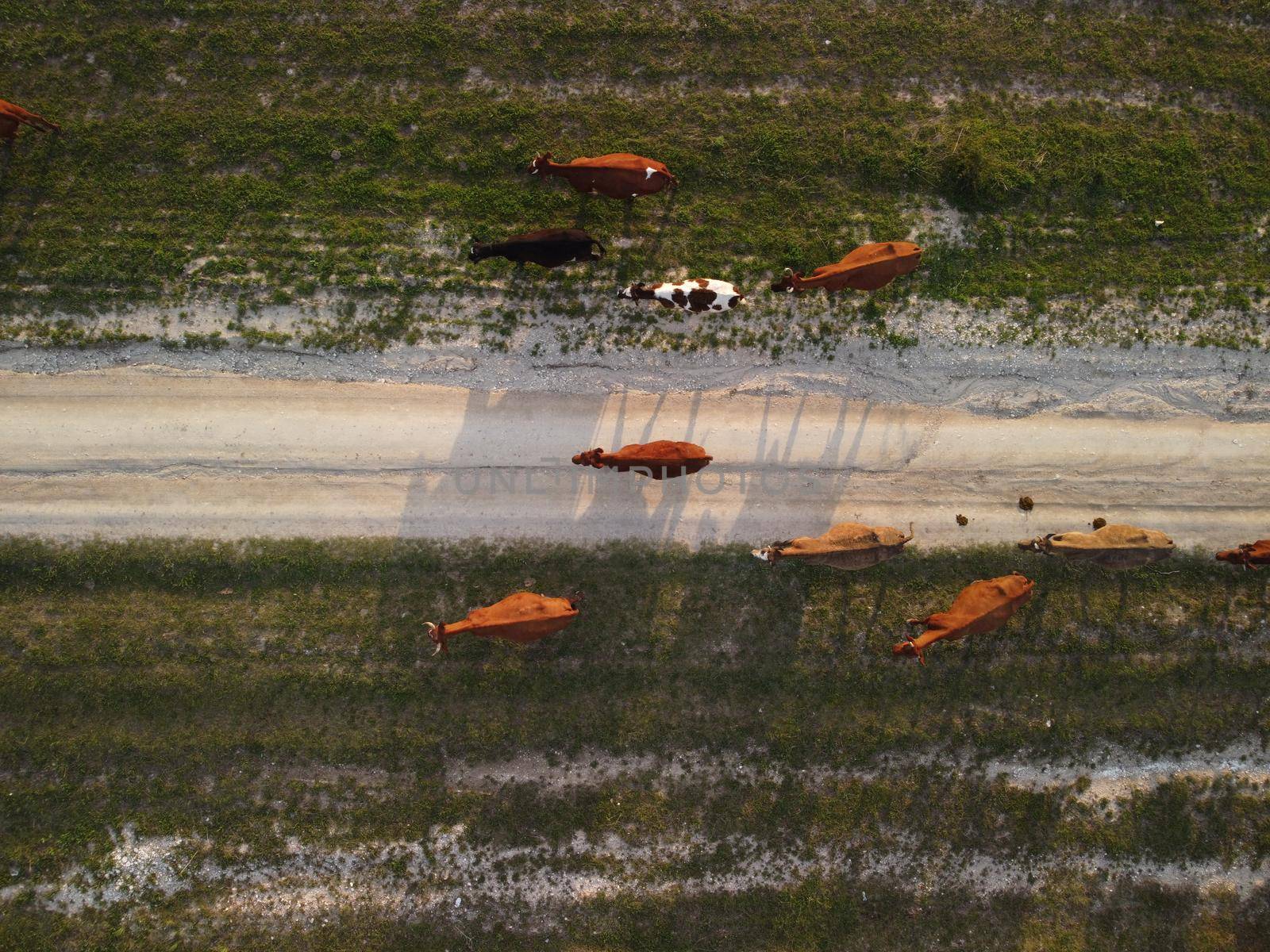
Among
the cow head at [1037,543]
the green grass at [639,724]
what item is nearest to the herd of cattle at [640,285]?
the green grass at [639,724]

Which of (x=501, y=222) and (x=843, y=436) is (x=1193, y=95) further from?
(x=501, y=222)

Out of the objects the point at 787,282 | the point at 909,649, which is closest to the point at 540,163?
the point at 787,282

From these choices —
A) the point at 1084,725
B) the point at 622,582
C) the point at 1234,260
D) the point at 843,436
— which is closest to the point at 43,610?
the point at 622,582

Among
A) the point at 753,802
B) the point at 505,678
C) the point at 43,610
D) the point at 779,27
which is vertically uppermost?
the point at 779,27

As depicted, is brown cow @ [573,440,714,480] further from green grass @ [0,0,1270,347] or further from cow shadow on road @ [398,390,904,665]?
green grass @ [0,0,1270,347]

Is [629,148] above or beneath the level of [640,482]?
above

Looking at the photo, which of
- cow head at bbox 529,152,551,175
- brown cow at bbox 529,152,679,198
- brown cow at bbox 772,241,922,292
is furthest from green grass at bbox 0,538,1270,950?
cow head at bbox 529,152,551,175

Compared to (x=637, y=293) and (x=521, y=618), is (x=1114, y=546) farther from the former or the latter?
(x=521, y=618)
